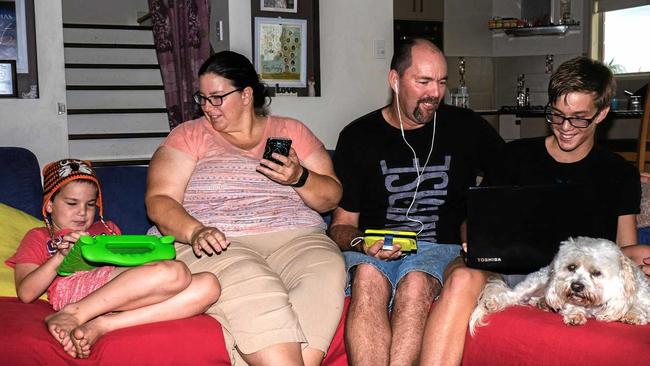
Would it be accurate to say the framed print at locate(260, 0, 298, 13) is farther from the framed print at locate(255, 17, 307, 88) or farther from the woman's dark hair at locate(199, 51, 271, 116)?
the woman's dark hair at locate(199, 51, 271, 116)

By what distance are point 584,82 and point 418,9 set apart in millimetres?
5319

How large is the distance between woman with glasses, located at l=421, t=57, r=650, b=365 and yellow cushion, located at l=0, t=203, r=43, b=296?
1343 mm

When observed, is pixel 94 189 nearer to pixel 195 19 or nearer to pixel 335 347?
pixel 335 347

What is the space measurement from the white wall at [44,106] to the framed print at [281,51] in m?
1.27

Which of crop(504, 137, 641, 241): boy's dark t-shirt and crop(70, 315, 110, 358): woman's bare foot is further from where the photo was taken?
crop(504, 137, 641, 241): boy's dark t-shirt

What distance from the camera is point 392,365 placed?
2.17 m

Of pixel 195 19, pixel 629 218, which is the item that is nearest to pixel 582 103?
pixel 629 218

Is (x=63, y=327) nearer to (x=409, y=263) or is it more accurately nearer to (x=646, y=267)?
(x=409, y=263)

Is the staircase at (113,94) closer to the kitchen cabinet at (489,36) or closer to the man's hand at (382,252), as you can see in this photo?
the kitchen cabinet at (489,36)

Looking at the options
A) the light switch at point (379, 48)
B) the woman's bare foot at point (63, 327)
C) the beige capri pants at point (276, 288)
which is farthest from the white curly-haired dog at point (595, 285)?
the light switch at point (379, 48)

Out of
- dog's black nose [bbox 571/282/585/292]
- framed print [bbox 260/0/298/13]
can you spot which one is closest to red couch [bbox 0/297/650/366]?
dog's black nose [bbox 571/282/585/292]

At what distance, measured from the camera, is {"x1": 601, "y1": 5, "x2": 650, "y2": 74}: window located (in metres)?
6.87

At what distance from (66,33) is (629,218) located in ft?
20.5

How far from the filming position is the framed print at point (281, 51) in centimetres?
502
